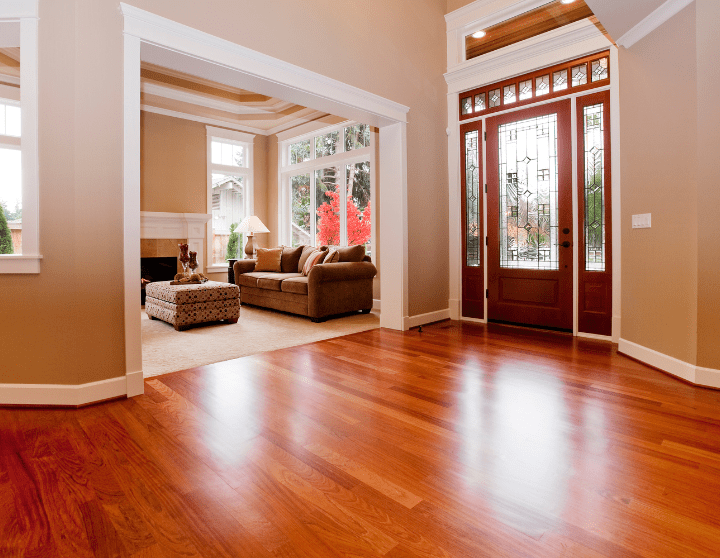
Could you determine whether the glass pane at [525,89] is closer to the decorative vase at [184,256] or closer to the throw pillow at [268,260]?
the throw pillow at [268,260]

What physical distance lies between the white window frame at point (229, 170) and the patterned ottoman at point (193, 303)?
2.61 meters

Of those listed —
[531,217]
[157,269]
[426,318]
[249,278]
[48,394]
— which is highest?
[531,217]

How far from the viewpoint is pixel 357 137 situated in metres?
7.00

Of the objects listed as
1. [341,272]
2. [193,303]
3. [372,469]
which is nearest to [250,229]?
[341,272]

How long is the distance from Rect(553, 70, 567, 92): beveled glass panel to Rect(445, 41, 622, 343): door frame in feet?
0.41

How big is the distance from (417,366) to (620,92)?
297 cm

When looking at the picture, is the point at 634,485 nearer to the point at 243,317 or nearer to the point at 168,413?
the point at 168,413

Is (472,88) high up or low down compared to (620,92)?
up

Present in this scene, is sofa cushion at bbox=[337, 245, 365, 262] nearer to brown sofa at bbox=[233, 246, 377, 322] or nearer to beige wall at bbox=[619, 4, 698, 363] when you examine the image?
brown sofa at bbox=[233, 246, 377, 322]

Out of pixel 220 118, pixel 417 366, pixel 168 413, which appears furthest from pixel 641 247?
pixel 220 118

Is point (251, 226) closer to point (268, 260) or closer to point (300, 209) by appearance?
point (300, 209)

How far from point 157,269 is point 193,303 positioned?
9.48ft

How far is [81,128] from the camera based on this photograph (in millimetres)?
2514

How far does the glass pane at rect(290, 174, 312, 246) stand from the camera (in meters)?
8.09
